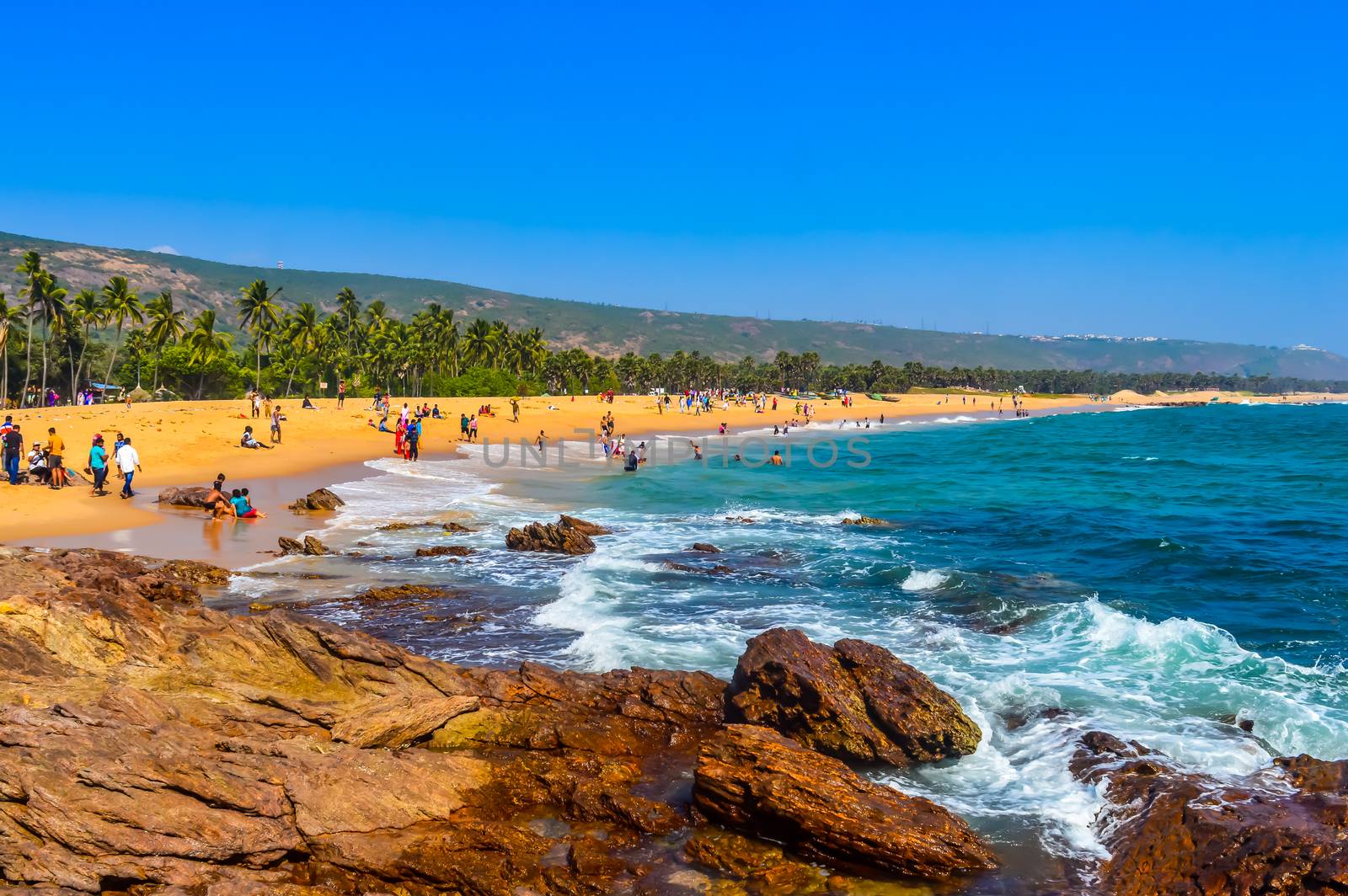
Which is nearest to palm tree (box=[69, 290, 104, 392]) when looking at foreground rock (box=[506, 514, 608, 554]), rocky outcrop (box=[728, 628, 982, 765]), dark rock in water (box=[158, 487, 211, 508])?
dark rock in water (box=[158, 487, 211, 508])

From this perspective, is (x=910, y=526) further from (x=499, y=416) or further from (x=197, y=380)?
(x=197, y=380)

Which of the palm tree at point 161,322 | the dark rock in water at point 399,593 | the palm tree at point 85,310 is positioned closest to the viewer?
the dark rock in water at point 399,593

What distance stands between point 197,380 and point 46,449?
188ft

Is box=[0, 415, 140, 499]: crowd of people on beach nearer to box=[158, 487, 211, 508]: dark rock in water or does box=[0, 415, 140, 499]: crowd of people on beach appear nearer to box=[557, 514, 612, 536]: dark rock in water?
box=[158, 487, 211, 508]: dark rock in water

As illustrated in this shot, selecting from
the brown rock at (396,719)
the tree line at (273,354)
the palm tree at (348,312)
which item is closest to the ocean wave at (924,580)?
the brown rock at (396,719)

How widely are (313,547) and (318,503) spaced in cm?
623

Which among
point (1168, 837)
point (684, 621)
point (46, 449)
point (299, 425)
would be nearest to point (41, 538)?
point (46, 449)

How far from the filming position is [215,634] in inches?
456

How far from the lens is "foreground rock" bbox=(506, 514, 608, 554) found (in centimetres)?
2259

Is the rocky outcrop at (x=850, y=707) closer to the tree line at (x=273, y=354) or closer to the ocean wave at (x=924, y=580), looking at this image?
the ocean wave at (x=924, y=580)

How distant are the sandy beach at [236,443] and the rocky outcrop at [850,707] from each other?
16081mm

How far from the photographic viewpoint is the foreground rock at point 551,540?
74.1ft

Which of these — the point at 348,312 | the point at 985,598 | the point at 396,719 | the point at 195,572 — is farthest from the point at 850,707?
the point at 348,312

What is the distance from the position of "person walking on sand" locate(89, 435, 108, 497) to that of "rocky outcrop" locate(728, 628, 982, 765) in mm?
22415
